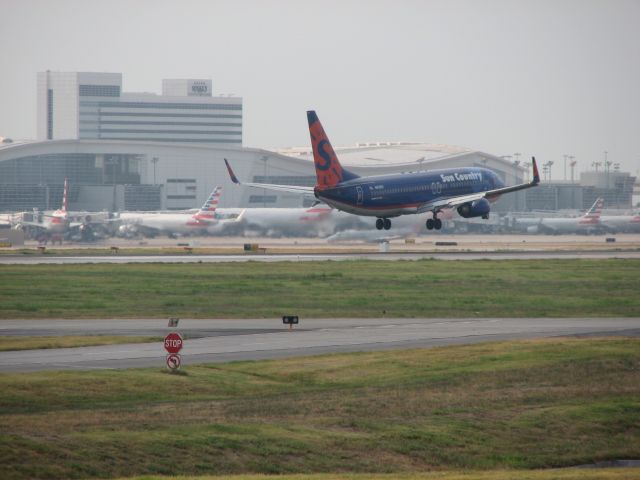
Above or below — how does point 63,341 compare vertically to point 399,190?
below

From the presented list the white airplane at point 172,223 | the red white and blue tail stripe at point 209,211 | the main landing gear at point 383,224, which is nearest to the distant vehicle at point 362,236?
the white airplane at point 172,223

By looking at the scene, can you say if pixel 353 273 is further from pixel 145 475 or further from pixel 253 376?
pixel 145 475

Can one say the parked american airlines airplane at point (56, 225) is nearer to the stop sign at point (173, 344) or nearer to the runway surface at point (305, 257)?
the runway surface at point (305, 257)

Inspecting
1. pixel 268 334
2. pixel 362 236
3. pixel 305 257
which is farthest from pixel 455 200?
pixel 268 334

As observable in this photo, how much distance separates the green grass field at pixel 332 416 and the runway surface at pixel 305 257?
208 ft

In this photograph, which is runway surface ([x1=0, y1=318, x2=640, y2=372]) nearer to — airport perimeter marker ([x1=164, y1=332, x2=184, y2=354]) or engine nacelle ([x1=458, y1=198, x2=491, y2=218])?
airport perimeter marker ([x1=164, y1=332, x2=184, y2=354])

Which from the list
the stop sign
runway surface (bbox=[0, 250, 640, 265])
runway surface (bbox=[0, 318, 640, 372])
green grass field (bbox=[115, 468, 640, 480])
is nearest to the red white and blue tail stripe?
runway surface (bbox=[0, 250, 640, 265])

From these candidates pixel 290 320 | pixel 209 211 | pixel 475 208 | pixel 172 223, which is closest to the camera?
pixel 290 320

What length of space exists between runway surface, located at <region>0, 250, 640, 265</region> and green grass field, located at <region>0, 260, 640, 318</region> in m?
8.24

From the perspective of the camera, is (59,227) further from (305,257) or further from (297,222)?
(305,257)

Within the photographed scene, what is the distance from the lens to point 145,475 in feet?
95.5

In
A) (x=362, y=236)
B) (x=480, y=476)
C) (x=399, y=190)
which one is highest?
(x=399, y=190)

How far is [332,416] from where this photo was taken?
35.8 meters

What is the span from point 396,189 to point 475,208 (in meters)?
8.21
